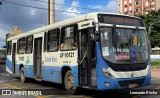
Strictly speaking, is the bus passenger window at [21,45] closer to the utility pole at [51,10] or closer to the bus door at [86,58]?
the bus door at [86,58]

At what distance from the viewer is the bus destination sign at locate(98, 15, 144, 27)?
1143cm

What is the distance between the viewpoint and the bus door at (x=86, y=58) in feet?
37.0

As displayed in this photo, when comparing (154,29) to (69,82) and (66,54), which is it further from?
(69,82)

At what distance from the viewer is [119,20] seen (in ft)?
38.6

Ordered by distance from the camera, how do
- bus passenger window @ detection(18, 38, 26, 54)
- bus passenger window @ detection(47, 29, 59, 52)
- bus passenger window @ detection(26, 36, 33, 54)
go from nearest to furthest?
bus passenger window @ detection(47, 29, 59, 52) → bus passenger window @ detection(26, 36, 33, 54) → bus passenger window @ detection(18, 38, 26, 54)

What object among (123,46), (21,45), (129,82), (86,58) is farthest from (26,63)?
(129,82)

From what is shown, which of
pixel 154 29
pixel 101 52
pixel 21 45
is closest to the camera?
pixel 101 52

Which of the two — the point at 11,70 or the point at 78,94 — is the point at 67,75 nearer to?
the point at 78,94

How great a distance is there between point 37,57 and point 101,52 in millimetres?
6485

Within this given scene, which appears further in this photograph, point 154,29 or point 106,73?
point 154,29

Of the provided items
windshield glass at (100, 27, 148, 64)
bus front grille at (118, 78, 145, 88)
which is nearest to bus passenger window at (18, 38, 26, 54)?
windshield glass at (100, 27, 148, 64)

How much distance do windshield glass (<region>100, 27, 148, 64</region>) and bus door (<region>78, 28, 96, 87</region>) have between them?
497 millimetres

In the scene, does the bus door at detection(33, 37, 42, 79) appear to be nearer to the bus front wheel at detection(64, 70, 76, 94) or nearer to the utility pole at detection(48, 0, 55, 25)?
the bus front wheel at detection(64, 70, 76, 94)

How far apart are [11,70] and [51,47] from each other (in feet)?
24.7
